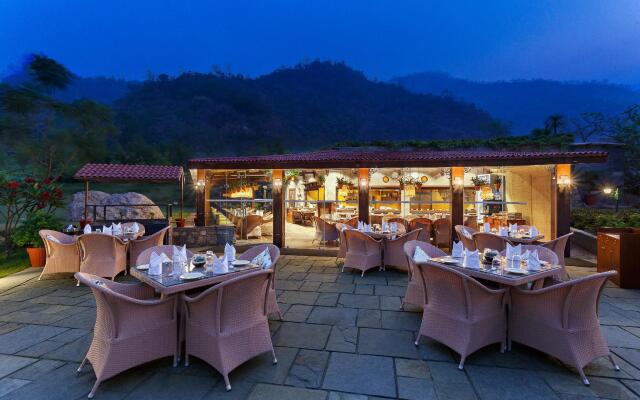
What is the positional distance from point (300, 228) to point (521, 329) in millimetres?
7649

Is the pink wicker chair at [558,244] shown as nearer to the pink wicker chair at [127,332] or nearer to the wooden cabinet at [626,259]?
the wooden cabinet at [626,259]

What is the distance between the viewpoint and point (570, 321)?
2828mm

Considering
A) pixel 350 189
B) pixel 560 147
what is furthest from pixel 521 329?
pixel 560 147

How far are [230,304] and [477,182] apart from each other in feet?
31.1

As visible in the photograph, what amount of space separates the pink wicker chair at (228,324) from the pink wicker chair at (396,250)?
3.83 metres

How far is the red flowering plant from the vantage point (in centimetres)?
746

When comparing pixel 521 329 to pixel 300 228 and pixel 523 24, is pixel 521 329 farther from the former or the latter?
pixel 523 24

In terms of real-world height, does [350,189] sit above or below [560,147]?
below

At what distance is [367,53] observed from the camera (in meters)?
103

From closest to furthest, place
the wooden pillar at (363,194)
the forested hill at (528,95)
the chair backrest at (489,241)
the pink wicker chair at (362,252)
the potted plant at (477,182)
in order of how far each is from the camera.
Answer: the chair backrest at (489,241) < the pink wicker chair at (362,252) < the wooden pillar at (363,194) < the potted plant at (477,182) < the forested hill at (528,95)

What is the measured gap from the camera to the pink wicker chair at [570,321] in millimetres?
2738

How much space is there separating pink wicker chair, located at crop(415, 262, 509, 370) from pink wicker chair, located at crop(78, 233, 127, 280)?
17.4 ft

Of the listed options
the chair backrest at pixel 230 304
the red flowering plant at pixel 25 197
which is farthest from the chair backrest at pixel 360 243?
the red flowering plant at pixel 25 197

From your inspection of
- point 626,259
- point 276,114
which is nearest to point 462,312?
point 626,259
